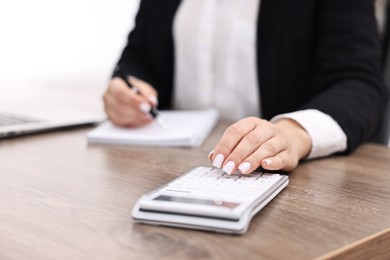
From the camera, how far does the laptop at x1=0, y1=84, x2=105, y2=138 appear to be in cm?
109

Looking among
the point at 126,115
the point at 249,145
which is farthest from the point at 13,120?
the point at 249,145

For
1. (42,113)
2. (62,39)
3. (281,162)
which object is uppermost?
(281,162)

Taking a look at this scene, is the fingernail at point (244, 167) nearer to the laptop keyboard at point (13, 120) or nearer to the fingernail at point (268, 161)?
the fingernail at point (268, 161)

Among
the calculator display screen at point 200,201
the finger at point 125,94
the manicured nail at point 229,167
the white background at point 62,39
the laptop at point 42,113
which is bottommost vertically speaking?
the white background at point 62,39

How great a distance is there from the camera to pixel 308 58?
1266 millimetres

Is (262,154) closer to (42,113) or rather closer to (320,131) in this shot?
(320,131)

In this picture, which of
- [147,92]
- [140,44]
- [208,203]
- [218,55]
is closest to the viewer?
[208,203]

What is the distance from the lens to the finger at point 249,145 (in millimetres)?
727

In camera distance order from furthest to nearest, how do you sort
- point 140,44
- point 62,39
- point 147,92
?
point 62,39 < point 140,44 < point 147,92

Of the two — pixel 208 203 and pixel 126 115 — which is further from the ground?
pixel 208 203

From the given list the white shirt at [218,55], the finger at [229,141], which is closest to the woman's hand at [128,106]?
the white shirt at [218,55]

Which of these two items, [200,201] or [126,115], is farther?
[126,115]

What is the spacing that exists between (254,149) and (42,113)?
657 mm

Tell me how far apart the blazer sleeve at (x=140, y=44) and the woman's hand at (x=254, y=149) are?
73cm
